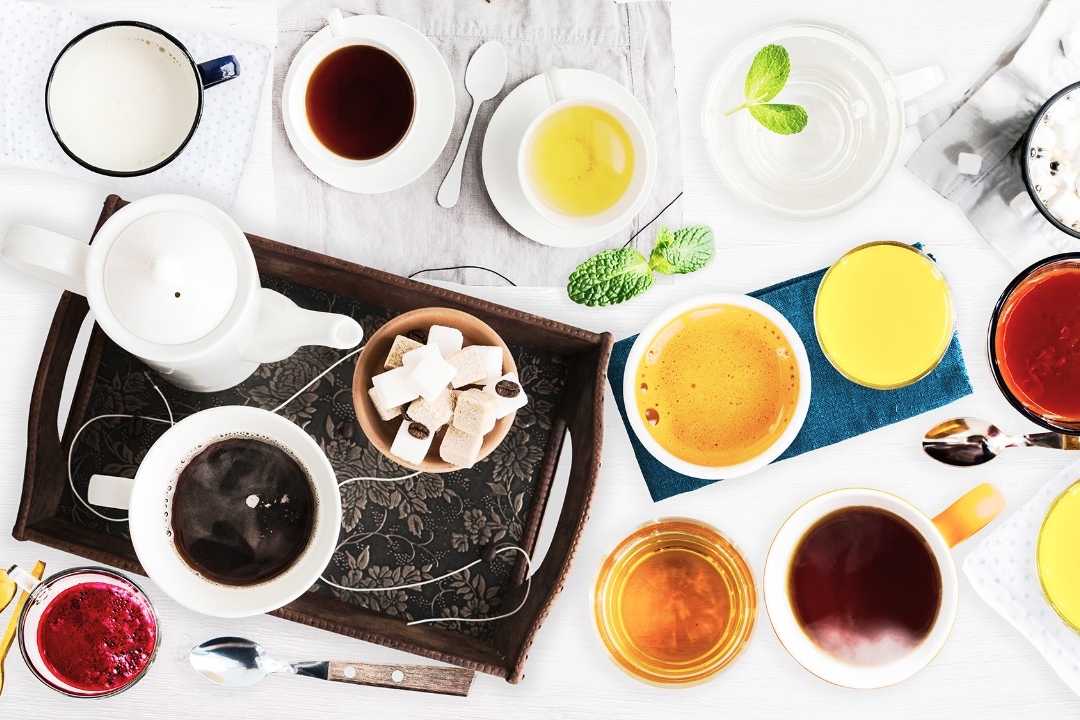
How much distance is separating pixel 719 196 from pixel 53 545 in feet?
3.42

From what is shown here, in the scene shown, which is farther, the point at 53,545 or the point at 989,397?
the point at 989,397

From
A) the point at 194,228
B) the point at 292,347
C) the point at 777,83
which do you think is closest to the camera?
Result: the point at 194,228

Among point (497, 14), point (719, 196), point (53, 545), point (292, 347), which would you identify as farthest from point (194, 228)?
point (719, 196)

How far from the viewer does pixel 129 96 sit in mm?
1234

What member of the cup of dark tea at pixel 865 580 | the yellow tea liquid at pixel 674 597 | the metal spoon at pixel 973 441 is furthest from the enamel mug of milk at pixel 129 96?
the metal spoon at pixel 973 441

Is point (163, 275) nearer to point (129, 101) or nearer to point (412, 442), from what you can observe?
point (412, 442)

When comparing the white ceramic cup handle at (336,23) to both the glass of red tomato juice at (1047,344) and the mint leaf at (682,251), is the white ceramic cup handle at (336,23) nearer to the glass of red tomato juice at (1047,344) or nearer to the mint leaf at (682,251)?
the mint leaf at (682,251)

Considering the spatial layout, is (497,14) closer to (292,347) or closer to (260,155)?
(260,155)

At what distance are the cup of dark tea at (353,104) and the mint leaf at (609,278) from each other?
1.06 feet

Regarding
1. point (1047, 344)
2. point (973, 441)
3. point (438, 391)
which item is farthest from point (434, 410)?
point (1047, 344)

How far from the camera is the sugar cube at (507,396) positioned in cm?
110

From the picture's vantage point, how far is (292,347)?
1059 mm

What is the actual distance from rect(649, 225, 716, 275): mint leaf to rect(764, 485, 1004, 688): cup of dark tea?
15.0 inches

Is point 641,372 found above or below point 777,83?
below
